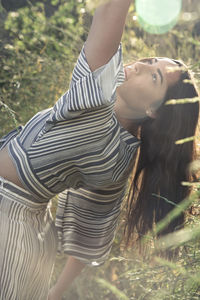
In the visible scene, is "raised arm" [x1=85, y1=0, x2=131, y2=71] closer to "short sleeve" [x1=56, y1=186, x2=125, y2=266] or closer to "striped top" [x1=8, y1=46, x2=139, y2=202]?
"striped top" [x1=8, y1=46, x2=139, y2=202]

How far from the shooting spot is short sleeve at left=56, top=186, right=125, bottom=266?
2.13 m

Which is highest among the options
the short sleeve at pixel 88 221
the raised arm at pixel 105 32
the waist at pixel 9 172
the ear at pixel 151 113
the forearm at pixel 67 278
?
the raised arm at pixel 105 32

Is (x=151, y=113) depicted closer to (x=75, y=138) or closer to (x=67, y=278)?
(x=75, y=138)

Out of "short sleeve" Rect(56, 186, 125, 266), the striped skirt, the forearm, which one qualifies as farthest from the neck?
the forearm

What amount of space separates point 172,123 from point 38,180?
0.63m

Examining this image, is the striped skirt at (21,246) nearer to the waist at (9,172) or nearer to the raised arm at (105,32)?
the waist at (9,172)

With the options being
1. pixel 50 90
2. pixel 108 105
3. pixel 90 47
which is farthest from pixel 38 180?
pixel 50 90

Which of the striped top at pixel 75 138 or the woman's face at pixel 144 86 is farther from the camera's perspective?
the woman's face at pixel 144 86

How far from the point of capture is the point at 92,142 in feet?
5.56

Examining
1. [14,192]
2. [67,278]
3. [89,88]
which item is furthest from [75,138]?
[67,278]

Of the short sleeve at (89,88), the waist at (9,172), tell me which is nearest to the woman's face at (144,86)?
the short sleeve at (89,88)

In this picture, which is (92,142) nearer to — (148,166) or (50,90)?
(148,166)

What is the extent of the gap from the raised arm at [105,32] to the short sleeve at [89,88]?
25 mm

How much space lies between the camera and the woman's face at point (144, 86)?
1.85 meters
